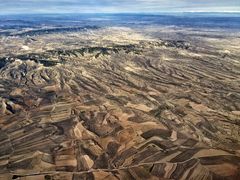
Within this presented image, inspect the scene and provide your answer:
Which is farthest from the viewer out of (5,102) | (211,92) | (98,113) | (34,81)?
(34,81)

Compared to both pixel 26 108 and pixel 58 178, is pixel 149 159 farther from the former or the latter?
pixel 26 108

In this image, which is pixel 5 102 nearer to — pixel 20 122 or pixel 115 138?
pixel 20 122

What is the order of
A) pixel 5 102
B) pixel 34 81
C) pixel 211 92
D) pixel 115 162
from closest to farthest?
1. pixel 115 162
2. pixel 5 102
3. pixel 211 92
4. pixel 34 81

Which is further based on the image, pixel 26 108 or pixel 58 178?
pixel 26 108

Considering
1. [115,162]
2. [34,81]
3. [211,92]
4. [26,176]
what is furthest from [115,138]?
[34,81]

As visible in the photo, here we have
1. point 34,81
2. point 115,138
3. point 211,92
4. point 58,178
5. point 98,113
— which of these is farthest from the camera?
point 34,81

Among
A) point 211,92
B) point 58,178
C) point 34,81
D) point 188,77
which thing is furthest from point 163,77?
point 58,178

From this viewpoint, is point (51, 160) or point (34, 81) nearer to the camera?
point (51, 160)
